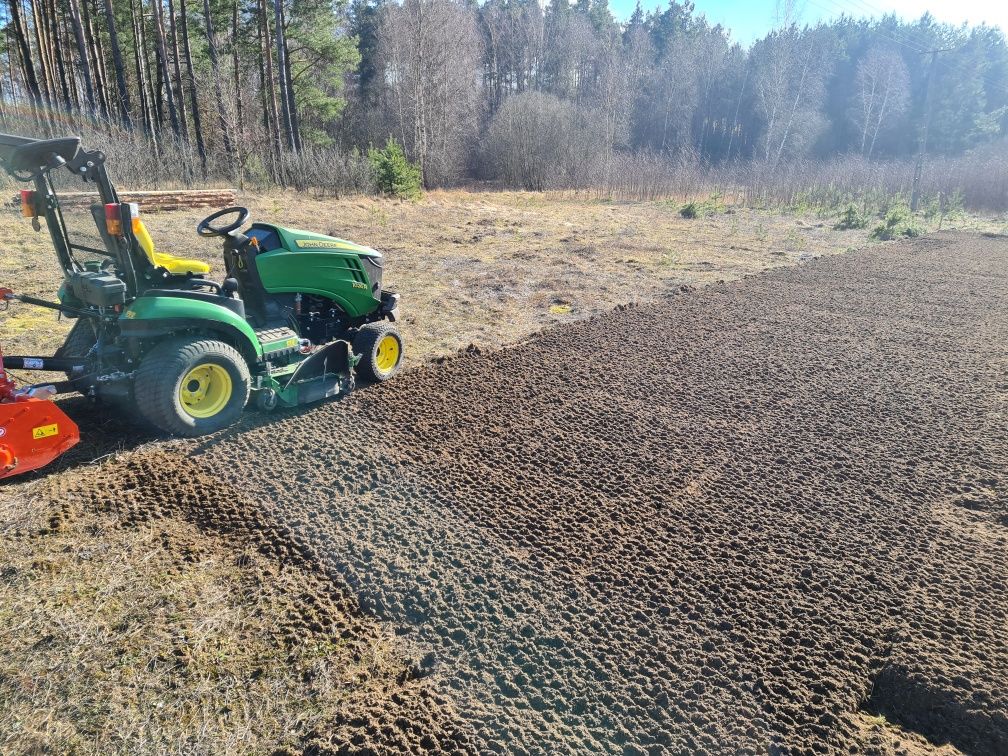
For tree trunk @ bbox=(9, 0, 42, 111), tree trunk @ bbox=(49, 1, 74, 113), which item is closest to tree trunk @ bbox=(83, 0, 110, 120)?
tree trunk @ bbox=(49, 1, 74, 113)

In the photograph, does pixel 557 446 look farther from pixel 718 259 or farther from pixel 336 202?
pixel 336 202

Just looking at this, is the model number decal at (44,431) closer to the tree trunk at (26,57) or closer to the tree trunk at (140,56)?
the tree trunk at (140,56)

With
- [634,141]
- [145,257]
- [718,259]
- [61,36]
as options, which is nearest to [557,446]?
[145,257]

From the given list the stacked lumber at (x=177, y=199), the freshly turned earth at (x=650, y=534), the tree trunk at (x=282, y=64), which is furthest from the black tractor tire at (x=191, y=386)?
the tree trunk at (x=282, y=64)

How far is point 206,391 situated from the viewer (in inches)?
159

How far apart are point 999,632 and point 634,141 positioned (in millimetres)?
47147

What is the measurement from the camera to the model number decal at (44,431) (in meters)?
3.22

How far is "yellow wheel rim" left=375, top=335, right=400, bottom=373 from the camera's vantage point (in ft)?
17.1

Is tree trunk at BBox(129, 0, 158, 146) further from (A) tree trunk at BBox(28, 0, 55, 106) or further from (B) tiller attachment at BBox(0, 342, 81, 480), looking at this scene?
(B) tiller attachment at BBox(0, 342, 81, 480)

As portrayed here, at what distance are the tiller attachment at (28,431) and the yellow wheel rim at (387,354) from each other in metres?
2.29

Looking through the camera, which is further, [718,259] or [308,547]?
[718,259]

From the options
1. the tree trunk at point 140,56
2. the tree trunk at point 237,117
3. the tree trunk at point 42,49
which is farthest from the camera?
the tree trunk at point 140,56

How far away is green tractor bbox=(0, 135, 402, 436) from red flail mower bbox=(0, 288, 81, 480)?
27 centimetres

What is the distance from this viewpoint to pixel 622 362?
6000mm
